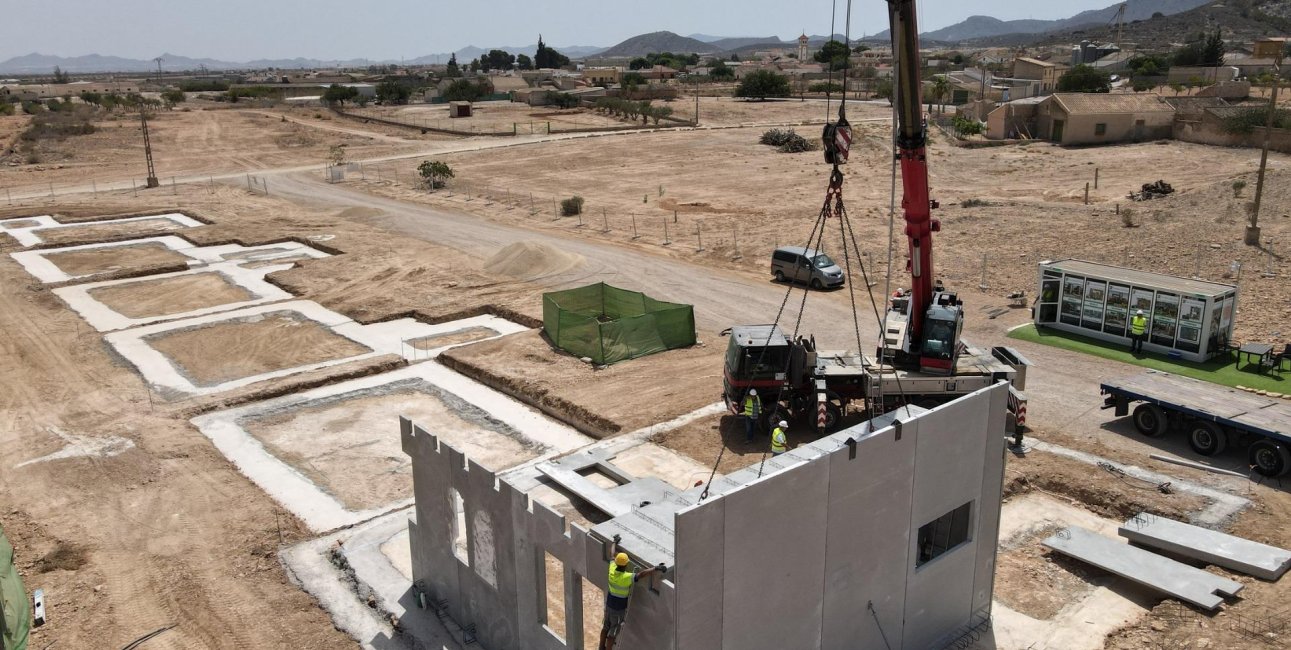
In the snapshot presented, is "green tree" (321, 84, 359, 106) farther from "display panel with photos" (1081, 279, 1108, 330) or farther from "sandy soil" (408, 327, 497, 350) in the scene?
"display panel with photos" (1081, 279, 1108, 330)

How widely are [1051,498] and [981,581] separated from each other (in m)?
5.42

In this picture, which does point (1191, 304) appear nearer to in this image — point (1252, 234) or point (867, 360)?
point (867, 360)

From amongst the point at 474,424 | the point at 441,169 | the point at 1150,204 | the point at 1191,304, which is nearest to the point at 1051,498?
the point at 1191,304

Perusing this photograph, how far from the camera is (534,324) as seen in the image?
30219 mm

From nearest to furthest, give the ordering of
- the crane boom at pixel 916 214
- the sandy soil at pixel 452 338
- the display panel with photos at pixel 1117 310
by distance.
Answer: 1. the crane boom at pixel 916 214
2. the display panel with photos at pixel 1117 310
3. the sandy soil at pixel 452 338

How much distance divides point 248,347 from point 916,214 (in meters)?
20.9

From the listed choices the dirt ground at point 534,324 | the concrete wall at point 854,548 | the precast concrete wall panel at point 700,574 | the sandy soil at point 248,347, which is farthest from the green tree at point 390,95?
the precast concrete wall panel at point 700,574

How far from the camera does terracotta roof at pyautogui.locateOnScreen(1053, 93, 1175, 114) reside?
65938 millimetres

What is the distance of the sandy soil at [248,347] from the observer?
2673 centimetres

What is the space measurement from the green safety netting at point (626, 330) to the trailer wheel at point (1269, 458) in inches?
564

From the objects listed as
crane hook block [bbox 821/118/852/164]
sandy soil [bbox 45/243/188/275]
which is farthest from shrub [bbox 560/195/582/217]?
crane hook block [bbox 821/118/852/164]

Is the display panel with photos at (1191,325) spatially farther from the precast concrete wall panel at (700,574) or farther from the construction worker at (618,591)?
the construction worker at (618,591)

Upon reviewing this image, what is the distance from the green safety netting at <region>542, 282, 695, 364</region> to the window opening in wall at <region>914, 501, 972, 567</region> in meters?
13.8

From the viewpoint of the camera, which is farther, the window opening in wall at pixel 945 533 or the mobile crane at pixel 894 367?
the mobile crane at pixel 894 367
